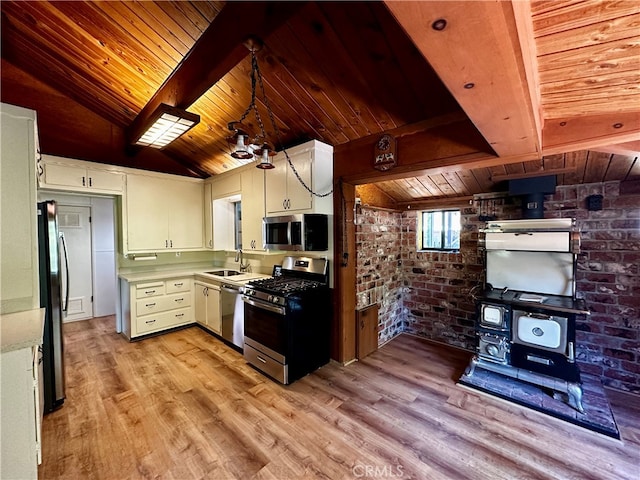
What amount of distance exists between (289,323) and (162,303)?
2457 millimetres

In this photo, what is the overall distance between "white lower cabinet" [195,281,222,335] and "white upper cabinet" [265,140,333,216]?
1617mm

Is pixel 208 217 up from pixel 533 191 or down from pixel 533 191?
down

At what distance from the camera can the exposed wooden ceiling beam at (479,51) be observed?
0.68 m

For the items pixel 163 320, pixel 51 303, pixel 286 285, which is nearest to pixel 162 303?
pixel 163 320

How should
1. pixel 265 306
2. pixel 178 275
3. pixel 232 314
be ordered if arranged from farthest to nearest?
pixel 178 275
pixel 232 314
pixel 265 306

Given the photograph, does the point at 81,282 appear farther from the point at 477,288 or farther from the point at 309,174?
the point at 477,288

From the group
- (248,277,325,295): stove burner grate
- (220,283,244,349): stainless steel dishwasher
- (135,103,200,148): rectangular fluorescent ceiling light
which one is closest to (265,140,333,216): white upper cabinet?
(248,277,325,295): stove burner grate

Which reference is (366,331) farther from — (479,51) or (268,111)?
(479,51)

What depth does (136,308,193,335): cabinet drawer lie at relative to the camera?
3.75 m

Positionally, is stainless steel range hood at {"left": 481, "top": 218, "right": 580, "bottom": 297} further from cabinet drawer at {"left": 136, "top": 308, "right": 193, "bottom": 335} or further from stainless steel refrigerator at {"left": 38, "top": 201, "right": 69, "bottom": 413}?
cabinet drawer at {"left": 136, "top": 308, "right": 193, "bottom": 335}

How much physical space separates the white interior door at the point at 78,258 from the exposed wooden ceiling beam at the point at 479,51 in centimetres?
590

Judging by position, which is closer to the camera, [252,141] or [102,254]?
[252,141]

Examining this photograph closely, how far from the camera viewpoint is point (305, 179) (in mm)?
2896

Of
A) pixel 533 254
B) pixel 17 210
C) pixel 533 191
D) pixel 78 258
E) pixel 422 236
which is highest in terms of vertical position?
pixel 533 191
